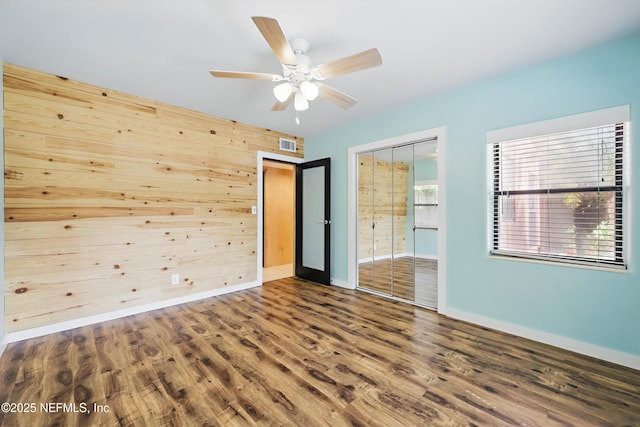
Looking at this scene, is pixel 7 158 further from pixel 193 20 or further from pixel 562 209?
pixel 562 209

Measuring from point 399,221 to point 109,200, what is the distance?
3990 mm

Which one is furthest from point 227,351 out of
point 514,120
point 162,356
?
point 514,120

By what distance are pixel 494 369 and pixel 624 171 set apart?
191cm

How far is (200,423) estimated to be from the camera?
1515 millimetres

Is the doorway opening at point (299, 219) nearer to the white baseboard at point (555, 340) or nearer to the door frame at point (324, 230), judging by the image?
the door frame at point (324, 230)

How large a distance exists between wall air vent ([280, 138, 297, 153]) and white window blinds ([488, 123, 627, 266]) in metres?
3.09

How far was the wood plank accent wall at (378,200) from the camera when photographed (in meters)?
4.19

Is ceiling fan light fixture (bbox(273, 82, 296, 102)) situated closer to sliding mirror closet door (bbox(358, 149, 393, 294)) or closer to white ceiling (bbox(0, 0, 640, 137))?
white ceiling (bbox(0, 0, 640, 137))

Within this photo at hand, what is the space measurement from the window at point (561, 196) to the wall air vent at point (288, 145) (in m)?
3.08

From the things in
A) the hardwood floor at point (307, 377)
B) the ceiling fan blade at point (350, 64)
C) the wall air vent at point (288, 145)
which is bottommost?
the hardwood floor at point (307, 377)

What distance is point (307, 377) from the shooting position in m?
1.92

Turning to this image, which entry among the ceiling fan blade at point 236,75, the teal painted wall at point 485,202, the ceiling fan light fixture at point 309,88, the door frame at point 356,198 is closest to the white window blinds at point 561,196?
the teal painted wall at point 485,202

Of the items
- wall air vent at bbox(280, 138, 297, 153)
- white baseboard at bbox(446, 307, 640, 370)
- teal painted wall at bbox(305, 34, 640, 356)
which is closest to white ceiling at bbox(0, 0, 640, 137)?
teal painted wall at bbox(305, 34, 640, 356)

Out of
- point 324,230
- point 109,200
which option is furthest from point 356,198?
point 109,200
